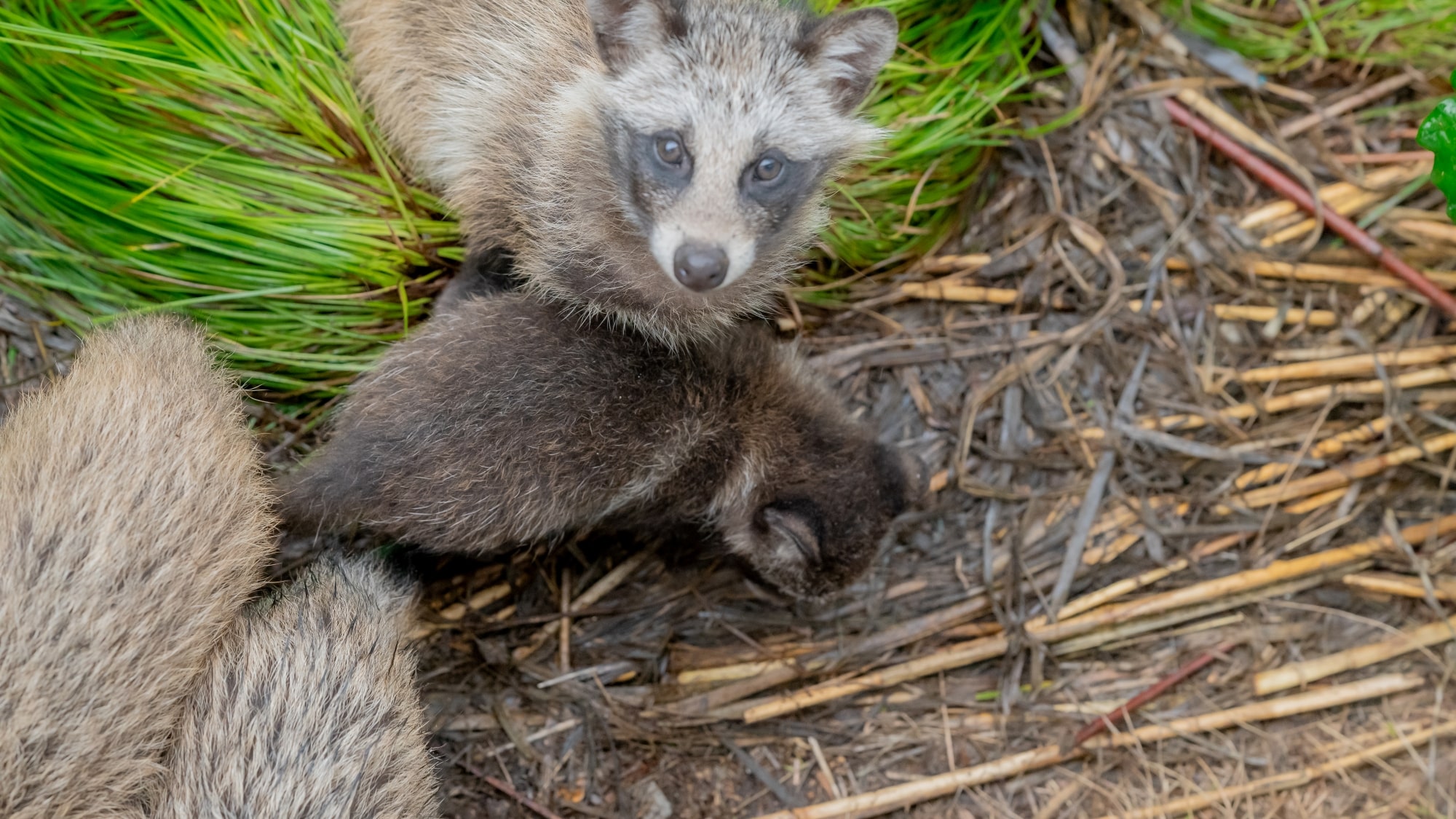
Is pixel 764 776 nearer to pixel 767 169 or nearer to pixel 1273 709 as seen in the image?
pixel 1273 709

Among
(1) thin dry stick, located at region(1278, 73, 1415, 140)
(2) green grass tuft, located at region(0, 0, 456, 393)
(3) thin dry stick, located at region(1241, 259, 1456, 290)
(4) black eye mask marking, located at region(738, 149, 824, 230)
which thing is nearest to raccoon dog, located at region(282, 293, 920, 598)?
(2) green grass tuft, located at region(0, 0, 456, 393)

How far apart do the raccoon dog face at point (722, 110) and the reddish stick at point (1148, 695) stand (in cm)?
235

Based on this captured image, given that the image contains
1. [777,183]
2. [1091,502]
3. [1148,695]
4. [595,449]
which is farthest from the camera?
[1091,502]

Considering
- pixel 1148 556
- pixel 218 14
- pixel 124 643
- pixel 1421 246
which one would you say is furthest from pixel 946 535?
pixel 218 14

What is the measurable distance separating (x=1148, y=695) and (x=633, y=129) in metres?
3.03

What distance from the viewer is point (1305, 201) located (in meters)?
4.32

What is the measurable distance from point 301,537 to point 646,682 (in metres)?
1.42

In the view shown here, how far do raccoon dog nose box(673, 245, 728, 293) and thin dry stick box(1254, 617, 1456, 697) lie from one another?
302 cm

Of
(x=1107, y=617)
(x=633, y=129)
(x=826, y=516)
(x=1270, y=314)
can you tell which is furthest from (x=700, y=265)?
(x=1270, y=314)

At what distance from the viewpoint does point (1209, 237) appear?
4344 millimetres

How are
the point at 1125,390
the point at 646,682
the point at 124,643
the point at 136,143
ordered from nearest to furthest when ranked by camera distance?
1. the point at 124,643
2. the point at 136,143
3. the point at 646,682
4. the point at 1125,390

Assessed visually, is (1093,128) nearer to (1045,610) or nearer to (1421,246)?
(1421,246)

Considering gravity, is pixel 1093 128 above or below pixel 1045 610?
above

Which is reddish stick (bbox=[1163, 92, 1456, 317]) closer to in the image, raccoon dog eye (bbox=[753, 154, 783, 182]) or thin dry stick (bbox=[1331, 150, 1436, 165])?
thin dry stick (bbox=[1331, 150, 1436, 165])
